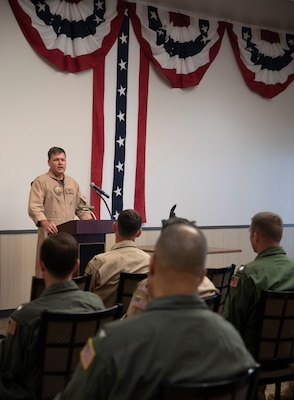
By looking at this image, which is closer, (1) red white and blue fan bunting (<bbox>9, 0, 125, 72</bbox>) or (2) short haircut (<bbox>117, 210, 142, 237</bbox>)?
(2) short haircut (<bbox>117, 210, 142, 237</bbox>)

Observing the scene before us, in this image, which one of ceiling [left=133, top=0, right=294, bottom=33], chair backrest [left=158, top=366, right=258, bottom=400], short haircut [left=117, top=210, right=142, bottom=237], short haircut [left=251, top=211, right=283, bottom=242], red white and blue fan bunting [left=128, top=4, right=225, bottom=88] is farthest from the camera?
ceiling [left=133, top=0, right=294, bottom=33]

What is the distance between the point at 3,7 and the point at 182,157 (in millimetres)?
2986

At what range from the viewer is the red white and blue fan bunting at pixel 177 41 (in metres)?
7.57

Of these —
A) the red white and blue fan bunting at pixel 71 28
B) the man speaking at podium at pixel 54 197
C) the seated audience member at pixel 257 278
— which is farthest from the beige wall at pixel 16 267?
the seated audience member at pixel 257 278

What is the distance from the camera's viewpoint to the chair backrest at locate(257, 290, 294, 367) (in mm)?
2867

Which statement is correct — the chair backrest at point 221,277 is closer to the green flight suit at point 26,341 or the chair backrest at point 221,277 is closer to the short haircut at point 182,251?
the green flight suit at point 26,341

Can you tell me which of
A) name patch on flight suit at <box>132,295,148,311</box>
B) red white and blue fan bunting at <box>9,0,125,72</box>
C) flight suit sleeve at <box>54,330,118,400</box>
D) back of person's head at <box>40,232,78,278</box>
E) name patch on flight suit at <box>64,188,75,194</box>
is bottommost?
name patch on flight suit at <box>132,295,148,311</box>

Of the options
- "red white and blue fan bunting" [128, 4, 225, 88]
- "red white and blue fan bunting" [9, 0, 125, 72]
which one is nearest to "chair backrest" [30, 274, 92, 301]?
"red white and blue fan bunting" [9, 0, 125, 72]

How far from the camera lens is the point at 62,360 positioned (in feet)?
7.50

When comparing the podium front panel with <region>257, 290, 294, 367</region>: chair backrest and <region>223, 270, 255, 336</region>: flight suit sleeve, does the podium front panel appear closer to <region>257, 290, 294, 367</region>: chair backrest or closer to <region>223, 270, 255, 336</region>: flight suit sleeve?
<region>223, 270, 255, 336</region>: flight suit sleeve

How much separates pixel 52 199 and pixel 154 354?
15.7ft

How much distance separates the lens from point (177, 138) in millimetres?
7961

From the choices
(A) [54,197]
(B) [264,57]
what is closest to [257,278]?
(A) [54,197]

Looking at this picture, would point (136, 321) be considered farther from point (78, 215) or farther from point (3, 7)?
point (3, 7)
